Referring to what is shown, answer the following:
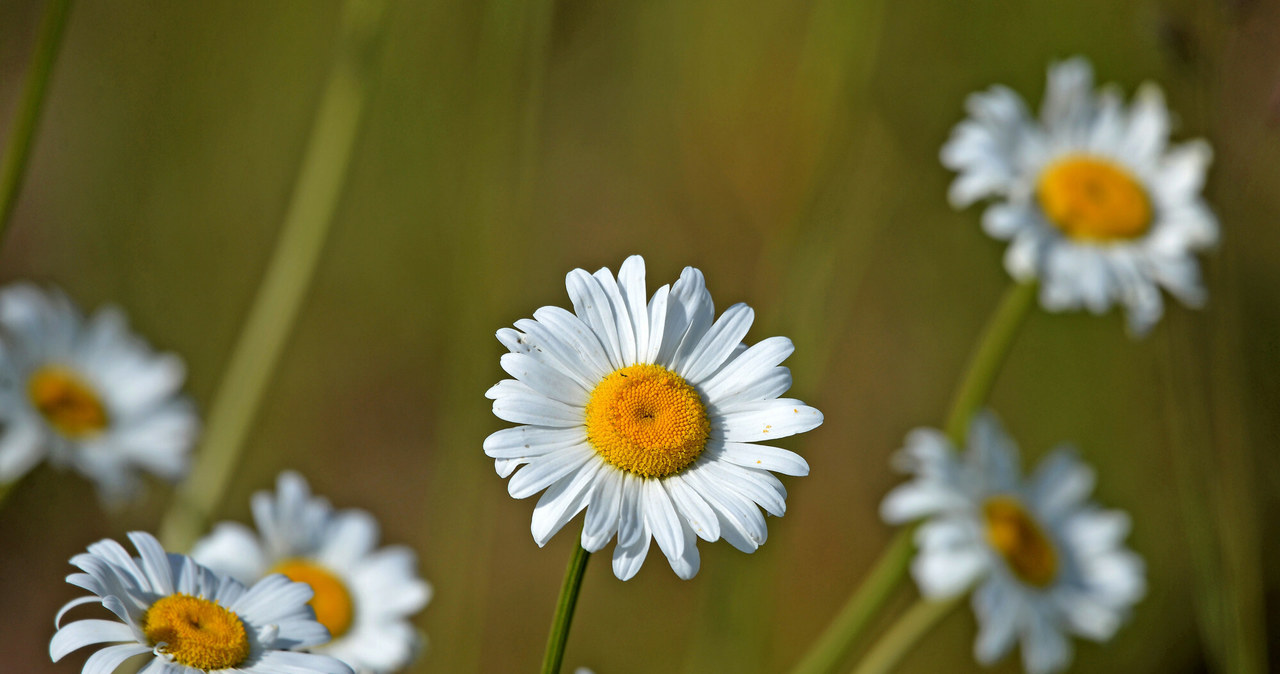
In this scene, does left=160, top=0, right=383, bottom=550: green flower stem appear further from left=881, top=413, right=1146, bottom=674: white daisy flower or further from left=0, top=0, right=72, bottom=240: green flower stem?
left=881, top=413, right=1146, bottom=674: white daisy flower

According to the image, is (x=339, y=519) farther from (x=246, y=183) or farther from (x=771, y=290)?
(x=246, y=183)

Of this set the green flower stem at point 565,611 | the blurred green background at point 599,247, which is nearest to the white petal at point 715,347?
the green flower stem at point 565,611

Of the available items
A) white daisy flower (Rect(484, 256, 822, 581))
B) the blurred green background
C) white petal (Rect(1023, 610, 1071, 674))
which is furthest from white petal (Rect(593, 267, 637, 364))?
the blurred green background

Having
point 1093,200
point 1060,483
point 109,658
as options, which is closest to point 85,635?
point 109,658

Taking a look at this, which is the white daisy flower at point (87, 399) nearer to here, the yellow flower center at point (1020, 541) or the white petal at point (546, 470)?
the white petal at point (546, 470)

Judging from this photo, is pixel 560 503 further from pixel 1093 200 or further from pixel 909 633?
pixel 1093 200

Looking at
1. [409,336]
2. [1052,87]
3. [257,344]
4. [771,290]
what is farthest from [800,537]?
[257,344]
